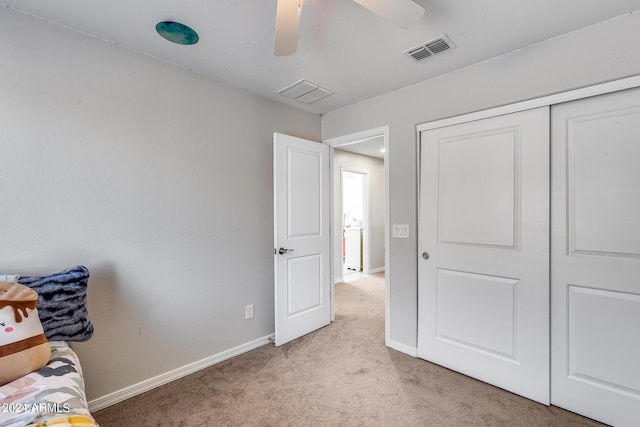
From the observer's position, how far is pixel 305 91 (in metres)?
2.67

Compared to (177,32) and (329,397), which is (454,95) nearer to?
(177,32)

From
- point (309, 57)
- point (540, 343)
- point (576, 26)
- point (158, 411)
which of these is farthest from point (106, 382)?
point (576, 26)

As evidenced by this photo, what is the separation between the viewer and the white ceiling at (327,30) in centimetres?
157

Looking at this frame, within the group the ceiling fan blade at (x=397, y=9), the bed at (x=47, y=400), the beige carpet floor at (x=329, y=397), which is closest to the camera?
the bed at (x=47, y=400)

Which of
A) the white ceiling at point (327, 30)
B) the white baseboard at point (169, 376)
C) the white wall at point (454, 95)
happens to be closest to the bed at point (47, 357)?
the white baseboard at point (169, 376)

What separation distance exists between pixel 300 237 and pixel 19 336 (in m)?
2.04

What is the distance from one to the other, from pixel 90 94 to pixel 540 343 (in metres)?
3.36

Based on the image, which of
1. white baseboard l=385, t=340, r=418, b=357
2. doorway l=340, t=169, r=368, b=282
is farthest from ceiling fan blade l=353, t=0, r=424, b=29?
doorway l=340, t=169, r=368, b=282

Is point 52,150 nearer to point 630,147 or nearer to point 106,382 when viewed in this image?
point 106,382

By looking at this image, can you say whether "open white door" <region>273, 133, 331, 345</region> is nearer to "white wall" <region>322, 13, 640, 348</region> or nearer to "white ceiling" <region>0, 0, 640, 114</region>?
"white wall" <region>322, 13, 640, 348</region>

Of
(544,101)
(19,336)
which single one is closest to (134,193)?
(19,336)

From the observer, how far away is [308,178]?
2.99m

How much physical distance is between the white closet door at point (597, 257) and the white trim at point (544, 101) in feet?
0.16

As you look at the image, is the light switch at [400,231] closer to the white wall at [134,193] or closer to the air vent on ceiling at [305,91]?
the white wall at [134,193]
